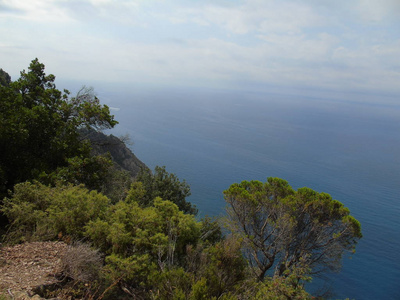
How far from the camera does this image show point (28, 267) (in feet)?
21.6

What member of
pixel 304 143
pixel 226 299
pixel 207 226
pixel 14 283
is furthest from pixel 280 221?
pixel 304 143

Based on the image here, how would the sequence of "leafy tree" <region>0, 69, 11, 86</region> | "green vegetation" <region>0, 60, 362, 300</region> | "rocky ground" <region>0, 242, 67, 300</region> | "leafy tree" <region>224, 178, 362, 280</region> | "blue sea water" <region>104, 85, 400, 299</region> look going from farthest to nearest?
"leafy tree" <region>0, 69, 11, 86</region> < "blue sea water" <region>104, 85, 400, 299</region> < "leafy tree" <region>224, 178, 362, 280</region> < "green vegetation" <region>0, 60, 362, 300</region> < "rocky ground" <region>0, 242, 67, 300</region>

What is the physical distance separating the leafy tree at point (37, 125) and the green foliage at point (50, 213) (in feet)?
7.81

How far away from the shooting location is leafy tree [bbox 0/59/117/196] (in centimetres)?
1152

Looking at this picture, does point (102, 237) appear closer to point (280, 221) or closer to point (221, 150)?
point (280, 221)

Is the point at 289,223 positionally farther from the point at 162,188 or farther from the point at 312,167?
the point at 312,167

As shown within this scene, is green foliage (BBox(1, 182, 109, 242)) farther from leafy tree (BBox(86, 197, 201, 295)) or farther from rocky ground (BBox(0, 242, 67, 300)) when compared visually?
rocky ground (BBox(0, 242, 67, 300))

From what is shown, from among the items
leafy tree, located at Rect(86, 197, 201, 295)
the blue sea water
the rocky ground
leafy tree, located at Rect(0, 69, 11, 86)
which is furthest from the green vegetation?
leafy tree, located at Rect(0, 69, 11, 86)

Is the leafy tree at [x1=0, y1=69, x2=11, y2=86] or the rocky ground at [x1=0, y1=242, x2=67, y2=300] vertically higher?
the leafy tree at [x1=0, y1=69, x2=11, y2=86]

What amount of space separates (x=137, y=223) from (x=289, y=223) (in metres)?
6.09

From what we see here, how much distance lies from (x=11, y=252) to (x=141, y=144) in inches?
2329

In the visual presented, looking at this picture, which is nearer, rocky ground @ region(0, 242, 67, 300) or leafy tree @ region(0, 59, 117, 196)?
rocky ground @ region(0, 242, 67, 300)

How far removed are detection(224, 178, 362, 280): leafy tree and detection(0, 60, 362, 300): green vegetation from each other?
0.04 m

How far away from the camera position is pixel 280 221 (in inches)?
433
